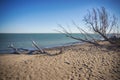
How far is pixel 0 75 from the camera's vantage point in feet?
14.4

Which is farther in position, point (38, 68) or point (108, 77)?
point (38, 68)

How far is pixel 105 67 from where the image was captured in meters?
4.27

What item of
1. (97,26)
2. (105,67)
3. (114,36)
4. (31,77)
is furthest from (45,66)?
(114,36)

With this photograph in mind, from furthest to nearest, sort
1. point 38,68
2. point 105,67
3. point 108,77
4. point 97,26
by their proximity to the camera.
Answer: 1. point 97,26
2. point 38,68
3. point 105,67
4. point 108,77

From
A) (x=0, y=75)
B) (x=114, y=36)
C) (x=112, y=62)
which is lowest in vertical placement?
(x=0, y=75)

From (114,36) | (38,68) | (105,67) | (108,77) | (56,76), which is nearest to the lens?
(108,77)

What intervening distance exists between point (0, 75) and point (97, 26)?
5.10 metres

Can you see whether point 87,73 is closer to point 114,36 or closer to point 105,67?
Answer: point 105,67

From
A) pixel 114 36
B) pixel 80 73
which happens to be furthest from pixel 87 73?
pixel 114 36

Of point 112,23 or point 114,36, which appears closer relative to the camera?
point 112,23

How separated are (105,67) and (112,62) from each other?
0.59 m

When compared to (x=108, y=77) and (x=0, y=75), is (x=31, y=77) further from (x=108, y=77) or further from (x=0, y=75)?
(x=108, y=77)

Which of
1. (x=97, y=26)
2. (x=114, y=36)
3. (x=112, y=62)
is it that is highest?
Answer: (x=97, y=26)

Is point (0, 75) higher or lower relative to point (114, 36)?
lower
